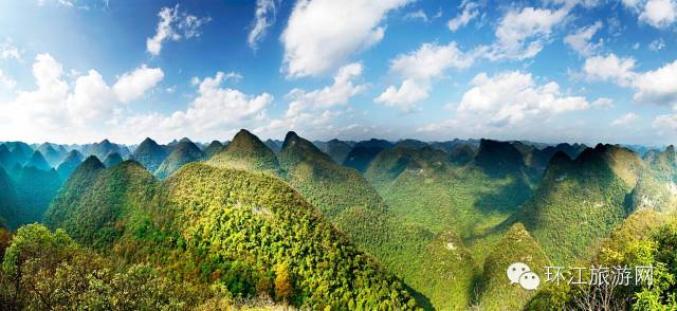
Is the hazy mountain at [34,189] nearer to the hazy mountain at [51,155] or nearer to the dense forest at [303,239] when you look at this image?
the dense forest at [303,239]

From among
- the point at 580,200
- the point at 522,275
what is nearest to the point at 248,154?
the point at 522,275

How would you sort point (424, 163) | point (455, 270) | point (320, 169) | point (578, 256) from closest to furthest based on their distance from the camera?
1. point (455, 270)
2. point (578, 256)
3. point (320, 169)
4. point (424, 163)

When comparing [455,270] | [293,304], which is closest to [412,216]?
[455,270]

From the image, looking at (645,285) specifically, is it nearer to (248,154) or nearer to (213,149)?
(248,154)

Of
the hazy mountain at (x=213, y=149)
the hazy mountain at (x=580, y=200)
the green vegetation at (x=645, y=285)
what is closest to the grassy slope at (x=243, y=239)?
the green vegetation at (x=645, y=285)

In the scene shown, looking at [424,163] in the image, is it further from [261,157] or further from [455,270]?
[455,270]

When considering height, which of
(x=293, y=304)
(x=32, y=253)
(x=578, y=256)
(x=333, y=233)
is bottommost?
(x=578, y=256)

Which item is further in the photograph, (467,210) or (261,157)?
(467,210)
